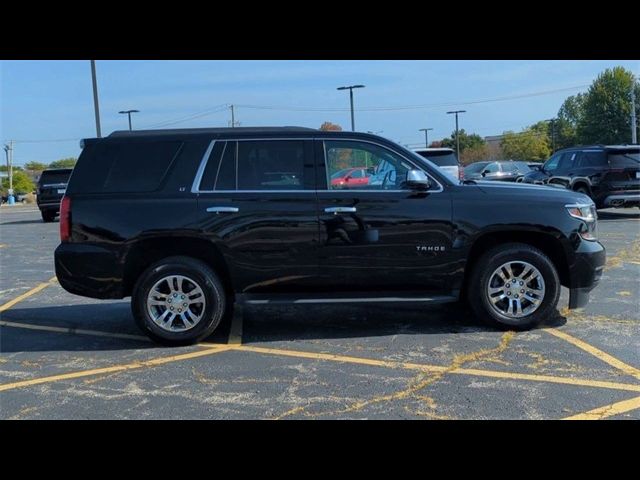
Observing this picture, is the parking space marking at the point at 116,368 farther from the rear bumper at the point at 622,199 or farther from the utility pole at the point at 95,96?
the utility pole at the point at 95,96

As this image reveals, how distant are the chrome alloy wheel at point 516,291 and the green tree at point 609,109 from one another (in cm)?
6104

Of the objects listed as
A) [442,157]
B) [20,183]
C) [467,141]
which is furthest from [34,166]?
[442,157]

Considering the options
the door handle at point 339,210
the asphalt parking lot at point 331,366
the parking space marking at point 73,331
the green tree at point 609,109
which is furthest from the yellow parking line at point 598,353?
the green tree at point 609,109

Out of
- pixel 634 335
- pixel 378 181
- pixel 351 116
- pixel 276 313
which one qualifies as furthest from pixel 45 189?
pixel 351 116

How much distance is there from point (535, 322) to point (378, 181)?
2.02 m

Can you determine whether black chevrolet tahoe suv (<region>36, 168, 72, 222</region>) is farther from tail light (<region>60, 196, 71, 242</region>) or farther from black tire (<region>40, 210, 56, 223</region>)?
tail light (<region>60, 196, 71, 242</region>)

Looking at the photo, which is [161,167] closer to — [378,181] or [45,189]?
[378,181]

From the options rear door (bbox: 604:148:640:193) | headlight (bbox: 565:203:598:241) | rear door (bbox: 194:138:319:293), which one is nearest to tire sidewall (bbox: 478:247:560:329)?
headlight (bbox: 565:203:598:241)

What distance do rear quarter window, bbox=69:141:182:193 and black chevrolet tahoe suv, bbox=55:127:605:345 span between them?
0.01 meters

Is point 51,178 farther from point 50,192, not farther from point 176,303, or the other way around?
point 176,303

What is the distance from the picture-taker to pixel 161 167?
19.2ft

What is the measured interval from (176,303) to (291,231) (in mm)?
1266

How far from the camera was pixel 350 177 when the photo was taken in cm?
589
